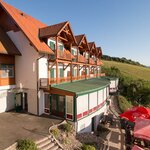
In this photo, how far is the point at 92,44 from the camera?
110ft

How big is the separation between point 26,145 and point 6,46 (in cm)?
1202

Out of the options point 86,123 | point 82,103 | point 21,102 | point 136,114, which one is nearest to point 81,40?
point 82,103

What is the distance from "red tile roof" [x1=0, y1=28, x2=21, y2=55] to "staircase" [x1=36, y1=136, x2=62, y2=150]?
34.5 ft

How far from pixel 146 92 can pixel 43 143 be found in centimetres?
3496

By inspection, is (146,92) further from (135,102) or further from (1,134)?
(1,134)

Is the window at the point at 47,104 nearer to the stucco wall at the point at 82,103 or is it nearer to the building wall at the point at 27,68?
the building wall at the point at 27,68

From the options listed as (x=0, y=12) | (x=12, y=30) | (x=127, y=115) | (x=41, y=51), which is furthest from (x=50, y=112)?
(x=0, y=12)

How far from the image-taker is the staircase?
1115cm

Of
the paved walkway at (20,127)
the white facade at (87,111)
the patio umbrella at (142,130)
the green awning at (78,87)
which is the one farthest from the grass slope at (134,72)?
the paved walkway at (20,127)

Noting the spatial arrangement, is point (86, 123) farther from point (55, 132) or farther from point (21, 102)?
point (21, 102)

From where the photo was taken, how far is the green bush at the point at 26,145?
10086 millimetres

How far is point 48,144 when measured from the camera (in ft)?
38.3

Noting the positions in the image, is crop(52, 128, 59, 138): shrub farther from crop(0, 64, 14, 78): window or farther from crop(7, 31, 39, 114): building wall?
crop(0, 64, 14, 78): window

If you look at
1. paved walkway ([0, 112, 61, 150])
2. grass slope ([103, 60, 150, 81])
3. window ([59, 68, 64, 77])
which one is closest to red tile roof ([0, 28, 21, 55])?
window ([59, 68, 64, 77])
